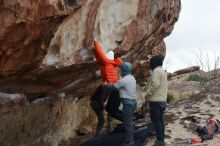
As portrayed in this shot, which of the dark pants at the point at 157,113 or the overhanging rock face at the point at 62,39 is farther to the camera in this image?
the dark pants at the point at 157,113

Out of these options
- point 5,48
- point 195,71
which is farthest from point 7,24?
point 195,71

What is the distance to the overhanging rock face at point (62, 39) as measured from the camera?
817cm

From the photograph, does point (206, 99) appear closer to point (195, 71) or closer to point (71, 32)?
point (71, 32)

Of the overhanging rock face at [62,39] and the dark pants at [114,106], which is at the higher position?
the overhanging rock face at [62,39]

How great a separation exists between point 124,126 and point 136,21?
10.3 ft

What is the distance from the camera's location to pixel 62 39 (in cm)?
966

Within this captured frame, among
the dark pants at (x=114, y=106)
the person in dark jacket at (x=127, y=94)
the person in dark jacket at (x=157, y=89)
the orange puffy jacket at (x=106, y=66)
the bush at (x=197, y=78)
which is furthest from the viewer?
the bush at (x=197, y=78)

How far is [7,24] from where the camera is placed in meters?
7.94

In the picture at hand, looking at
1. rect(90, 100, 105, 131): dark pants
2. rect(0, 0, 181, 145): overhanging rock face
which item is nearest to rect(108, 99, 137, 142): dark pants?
rect(0, 0, 181, 145): overhanging rock face

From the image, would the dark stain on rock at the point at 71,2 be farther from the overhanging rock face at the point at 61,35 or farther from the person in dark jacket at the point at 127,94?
the person in dark jacket at the point at 127,94

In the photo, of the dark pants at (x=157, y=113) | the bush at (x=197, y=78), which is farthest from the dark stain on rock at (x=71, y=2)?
the bush at (x=197, y=78)

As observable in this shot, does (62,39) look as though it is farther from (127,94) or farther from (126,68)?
(127,94)

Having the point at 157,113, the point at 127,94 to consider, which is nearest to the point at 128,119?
the point at 127,94

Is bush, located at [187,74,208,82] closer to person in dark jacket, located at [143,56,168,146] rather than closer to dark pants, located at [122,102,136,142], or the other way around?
person in dark jacket, located at [143,56,168,146]
